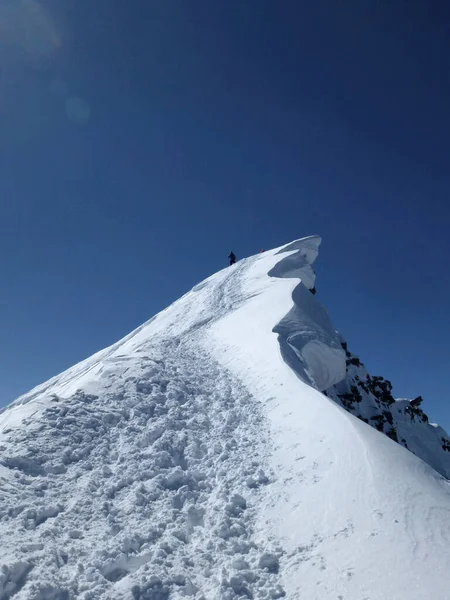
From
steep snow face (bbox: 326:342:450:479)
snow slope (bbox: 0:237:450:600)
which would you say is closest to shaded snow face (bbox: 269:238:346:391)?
snow slope (bbox: 0:237:450:600)

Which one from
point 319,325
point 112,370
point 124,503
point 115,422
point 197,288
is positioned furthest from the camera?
point 197,288

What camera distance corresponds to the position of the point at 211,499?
741 cm

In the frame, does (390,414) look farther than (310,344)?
Yes

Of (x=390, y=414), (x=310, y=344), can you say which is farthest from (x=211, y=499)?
(x=390, y=414)

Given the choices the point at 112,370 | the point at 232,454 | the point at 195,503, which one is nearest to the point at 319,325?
the point at 112,370

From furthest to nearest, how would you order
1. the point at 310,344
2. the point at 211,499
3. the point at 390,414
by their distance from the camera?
1. the point at 390,414
2. the point at 310,344
3. the point at 211,499

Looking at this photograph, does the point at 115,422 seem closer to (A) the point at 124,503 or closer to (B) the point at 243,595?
(A) the point at 124,503

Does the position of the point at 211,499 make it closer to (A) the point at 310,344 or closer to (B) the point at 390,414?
(A) the point at 310,344

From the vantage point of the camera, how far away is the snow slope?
5434 mm

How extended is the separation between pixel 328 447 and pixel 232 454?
6.80 feet

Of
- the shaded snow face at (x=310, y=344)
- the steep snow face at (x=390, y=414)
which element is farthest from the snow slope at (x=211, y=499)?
the steep snow face at (x=390, y=414)

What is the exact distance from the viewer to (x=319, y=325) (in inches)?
829

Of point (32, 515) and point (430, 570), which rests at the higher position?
point (32, 515)

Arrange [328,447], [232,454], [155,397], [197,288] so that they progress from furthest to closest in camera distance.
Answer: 1. [197,288]
2. [155,397]
3. [232,454]
4. [328,447]
